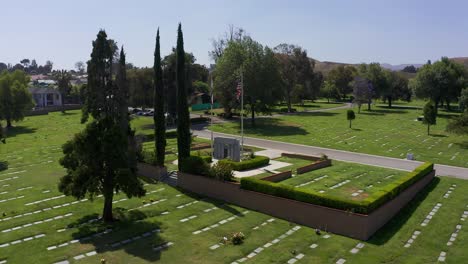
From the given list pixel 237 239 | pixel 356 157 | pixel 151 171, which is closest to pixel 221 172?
pixel 151 171

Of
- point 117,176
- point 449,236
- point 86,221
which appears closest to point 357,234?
point 449,236

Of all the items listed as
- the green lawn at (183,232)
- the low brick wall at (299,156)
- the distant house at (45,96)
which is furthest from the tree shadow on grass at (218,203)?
the distant house at (45,96)

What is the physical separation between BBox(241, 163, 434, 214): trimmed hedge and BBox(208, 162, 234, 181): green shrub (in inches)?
70.8

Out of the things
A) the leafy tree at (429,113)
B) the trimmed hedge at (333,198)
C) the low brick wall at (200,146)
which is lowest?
the trimmed hedge at (333,198)

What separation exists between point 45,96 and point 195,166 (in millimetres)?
89214

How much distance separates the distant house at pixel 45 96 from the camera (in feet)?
337

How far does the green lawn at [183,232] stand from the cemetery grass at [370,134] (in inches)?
A: 499

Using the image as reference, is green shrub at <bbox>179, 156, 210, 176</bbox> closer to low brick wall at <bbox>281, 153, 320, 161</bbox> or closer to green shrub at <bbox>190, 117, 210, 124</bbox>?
low brick wall at <bbox>281, 153, 320, 161</bbox>

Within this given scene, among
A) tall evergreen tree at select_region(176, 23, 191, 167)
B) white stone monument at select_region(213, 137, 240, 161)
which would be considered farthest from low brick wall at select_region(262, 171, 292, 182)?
tall evergreen tree at select_region(176, 23, 191, 167)

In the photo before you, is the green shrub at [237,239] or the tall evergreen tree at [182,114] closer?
the green shrub at [237,239]

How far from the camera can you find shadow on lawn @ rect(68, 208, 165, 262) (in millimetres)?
19156

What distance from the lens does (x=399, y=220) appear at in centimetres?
2358

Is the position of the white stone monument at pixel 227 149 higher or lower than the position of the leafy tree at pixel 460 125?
lower

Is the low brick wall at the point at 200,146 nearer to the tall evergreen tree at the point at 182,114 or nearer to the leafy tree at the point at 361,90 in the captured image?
the tall evergreen tree at the point at 182,114
